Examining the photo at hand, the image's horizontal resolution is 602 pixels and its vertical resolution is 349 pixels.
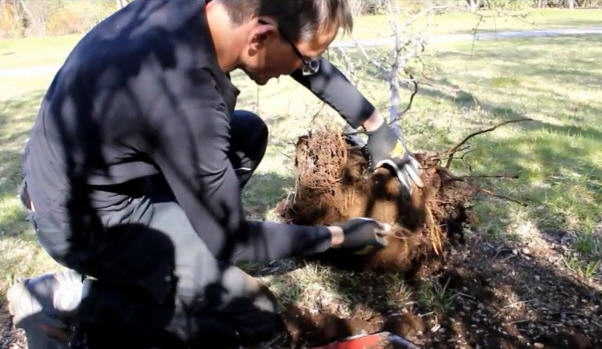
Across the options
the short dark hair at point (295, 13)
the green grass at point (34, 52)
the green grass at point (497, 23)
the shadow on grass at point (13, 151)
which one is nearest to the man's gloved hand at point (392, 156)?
the short dark hair at point (295, 13)

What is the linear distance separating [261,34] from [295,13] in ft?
0.34

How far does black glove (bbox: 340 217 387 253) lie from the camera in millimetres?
1834

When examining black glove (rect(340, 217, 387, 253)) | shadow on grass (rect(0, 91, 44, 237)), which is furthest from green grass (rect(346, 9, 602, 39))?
black glove (rect(340, 217, 387, 253))

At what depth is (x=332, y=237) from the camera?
1.78 m

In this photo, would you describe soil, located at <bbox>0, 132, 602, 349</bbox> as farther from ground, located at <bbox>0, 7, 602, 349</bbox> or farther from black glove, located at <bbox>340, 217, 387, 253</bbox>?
black glove, located at <bbox>340, 217, 387, 253</bbox>

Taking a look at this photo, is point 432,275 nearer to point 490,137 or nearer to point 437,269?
point 437,269

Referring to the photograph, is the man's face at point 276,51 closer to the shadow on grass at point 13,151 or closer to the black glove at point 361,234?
the black glove at point 361,234

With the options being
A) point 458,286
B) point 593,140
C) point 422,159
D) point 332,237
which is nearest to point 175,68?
point 332,237

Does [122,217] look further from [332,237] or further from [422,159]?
[422,159]

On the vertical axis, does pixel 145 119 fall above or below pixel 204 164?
above

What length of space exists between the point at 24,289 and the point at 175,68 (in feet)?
3.34

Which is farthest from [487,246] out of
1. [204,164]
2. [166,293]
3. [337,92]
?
[204,164]

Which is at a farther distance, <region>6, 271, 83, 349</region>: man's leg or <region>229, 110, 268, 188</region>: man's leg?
<region>229, 110, 268, 188</region>: man's leg

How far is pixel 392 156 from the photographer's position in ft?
7.00
